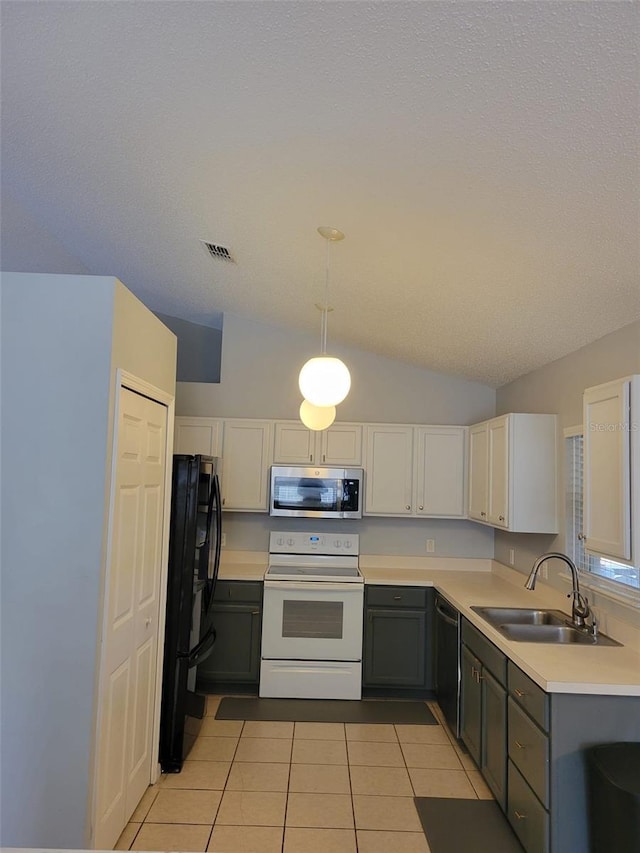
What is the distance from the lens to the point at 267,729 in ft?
11.5

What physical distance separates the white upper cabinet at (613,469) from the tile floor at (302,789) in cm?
A: 158

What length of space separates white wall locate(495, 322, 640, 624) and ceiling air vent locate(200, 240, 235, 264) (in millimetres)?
2071

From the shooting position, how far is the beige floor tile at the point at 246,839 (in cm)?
239

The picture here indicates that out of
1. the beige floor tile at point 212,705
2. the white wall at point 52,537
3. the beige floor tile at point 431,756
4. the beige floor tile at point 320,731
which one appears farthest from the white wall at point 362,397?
the white wall at point 52,537

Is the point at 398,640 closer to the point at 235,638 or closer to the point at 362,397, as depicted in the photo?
the point at 235,638

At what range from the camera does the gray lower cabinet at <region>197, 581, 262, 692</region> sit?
399 centimetres

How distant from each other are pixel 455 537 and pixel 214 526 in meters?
2.20

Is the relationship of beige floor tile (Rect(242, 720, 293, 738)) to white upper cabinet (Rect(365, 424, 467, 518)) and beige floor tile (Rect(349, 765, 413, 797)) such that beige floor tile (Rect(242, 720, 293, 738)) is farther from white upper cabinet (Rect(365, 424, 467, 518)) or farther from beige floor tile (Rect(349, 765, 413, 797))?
Result: white upper cabinet (Rect(365, 424, 467, 518))

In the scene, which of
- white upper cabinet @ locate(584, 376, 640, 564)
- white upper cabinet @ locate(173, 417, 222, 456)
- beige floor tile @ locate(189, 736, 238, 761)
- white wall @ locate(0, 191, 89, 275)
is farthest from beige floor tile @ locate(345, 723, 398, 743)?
white wall @ locate(0, 191, 89, 275)

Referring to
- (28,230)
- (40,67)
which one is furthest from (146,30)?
(28,230)

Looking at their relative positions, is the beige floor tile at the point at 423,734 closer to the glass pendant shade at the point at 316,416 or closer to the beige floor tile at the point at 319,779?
the beige floor tile at the point at 319,779

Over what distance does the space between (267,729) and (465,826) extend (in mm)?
1385

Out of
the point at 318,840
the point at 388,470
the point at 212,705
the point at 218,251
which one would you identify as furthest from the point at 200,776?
the point at 218,251

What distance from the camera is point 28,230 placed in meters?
3.40
